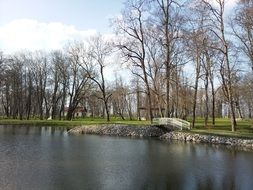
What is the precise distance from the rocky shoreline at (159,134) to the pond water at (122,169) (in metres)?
5.91

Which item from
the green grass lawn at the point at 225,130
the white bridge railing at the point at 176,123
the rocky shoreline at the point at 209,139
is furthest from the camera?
the white bridge railing at the point at 176,123

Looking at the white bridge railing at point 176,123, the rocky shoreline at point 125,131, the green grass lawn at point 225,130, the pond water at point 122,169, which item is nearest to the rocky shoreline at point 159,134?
the rocky shoreline at point 125,131

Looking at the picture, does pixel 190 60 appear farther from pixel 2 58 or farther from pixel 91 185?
pixel 2 58

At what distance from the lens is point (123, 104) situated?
95.0 metres

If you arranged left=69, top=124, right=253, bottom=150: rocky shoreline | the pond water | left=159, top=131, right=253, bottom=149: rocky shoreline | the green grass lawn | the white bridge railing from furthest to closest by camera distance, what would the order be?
the white bridge railing, the green grass lawn, left=69, top=124, right=253, bottom=150: rocky shoreline, left=159, top=131, right=253, bottom=149: rocky shoreline, the pond water

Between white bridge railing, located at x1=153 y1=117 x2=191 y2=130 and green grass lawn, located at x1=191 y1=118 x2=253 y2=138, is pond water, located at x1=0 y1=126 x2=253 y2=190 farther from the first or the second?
white bridge railing, located at x1=153 y1=117 x2=191 y2=130

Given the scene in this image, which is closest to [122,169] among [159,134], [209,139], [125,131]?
[209,139]

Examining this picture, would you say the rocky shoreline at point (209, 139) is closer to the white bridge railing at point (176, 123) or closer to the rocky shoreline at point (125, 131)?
the rocky shoreline at point (125, 131)

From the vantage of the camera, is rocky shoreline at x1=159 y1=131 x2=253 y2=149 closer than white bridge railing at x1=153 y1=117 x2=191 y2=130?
Yes

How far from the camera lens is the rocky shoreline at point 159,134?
31.0m

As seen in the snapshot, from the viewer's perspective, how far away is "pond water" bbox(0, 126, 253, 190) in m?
14.0

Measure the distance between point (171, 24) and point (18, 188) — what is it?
3503 centimetres

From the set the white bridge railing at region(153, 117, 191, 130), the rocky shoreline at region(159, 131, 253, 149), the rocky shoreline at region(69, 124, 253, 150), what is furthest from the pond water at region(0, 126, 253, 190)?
the white bridge railing at region(153, 117, 191, 130)

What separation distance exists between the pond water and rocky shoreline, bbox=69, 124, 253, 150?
5.91m
